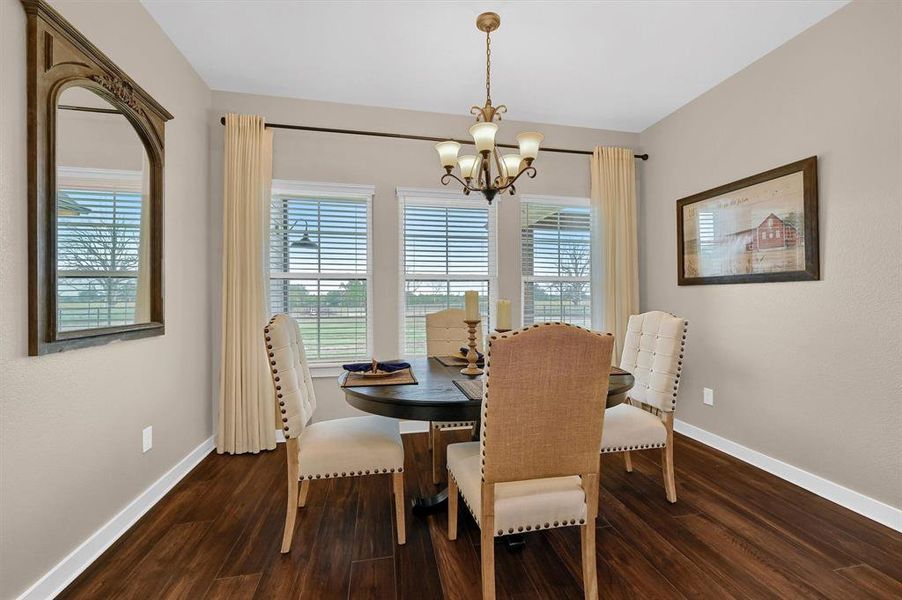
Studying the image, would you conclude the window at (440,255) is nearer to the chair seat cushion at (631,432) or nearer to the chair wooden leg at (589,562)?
the chair seat cushion at (631,432)

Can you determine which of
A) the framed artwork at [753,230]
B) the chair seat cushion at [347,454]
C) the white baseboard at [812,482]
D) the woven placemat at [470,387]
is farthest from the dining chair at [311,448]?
the framed artwork at [753,230]

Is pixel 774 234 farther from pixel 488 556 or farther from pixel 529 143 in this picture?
pixel 488 556

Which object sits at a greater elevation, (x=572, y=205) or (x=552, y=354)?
(x=572, y=205)

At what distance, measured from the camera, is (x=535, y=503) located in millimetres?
1467

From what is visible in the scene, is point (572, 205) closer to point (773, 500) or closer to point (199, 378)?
point (773, 500)

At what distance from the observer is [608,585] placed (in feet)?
5.50

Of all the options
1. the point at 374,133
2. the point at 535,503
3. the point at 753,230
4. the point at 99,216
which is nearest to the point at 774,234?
the point at 753,230

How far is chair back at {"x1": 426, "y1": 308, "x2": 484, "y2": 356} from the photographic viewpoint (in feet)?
10.1

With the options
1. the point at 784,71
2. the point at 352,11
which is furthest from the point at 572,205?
the point at 352,11

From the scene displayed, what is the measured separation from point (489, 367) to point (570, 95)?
2875mm

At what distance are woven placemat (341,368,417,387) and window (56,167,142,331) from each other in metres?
1.15

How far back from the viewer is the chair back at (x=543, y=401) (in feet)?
4.51

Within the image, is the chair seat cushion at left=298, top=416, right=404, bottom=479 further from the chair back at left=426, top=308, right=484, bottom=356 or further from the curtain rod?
the curtain rod

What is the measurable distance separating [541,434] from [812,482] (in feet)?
7.42
